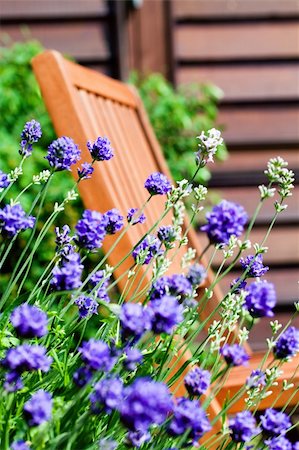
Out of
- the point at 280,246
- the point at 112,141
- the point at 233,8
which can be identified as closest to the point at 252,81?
the point at 233,8

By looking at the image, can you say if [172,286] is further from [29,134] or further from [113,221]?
[29,134]

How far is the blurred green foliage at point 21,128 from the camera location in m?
2.80

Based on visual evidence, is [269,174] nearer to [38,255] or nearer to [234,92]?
[38,255]

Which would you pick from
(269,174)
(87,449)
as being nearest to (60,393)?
(87,449)

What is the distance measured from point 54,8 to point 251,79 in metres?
0.84

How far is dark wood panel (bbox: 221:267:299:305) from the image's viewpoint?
3381mm

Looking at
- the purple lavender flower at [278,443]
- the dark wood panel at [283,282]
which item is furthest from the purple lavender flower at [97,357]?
the dark wood panel at [283,282]

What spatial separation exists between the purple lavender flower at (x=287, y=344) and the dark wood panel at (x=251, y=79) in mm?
2646

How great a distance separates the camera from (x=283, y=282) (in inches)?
135

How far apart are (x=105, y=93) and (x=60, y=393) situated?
128cm

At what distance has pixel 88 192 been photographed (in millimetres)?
1622

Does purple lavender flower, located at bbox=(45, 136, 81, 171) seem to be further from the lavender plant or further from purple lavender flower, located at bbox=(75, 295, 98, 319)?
purple lavender flower, located at bbox=(75, 295, 98, 319)

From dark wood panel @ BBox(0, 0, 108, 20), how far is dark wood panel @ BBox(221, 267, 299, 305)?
1168mm

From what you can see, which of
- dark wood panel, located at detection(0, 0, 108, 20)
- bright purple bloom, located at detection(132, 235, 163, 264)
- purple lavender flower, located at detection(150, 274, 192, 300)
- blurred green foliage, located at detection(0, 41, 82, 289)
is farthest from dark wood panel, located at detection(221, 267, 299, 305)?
purple lavender flower, located at detection(150, 274, 192, 300)
